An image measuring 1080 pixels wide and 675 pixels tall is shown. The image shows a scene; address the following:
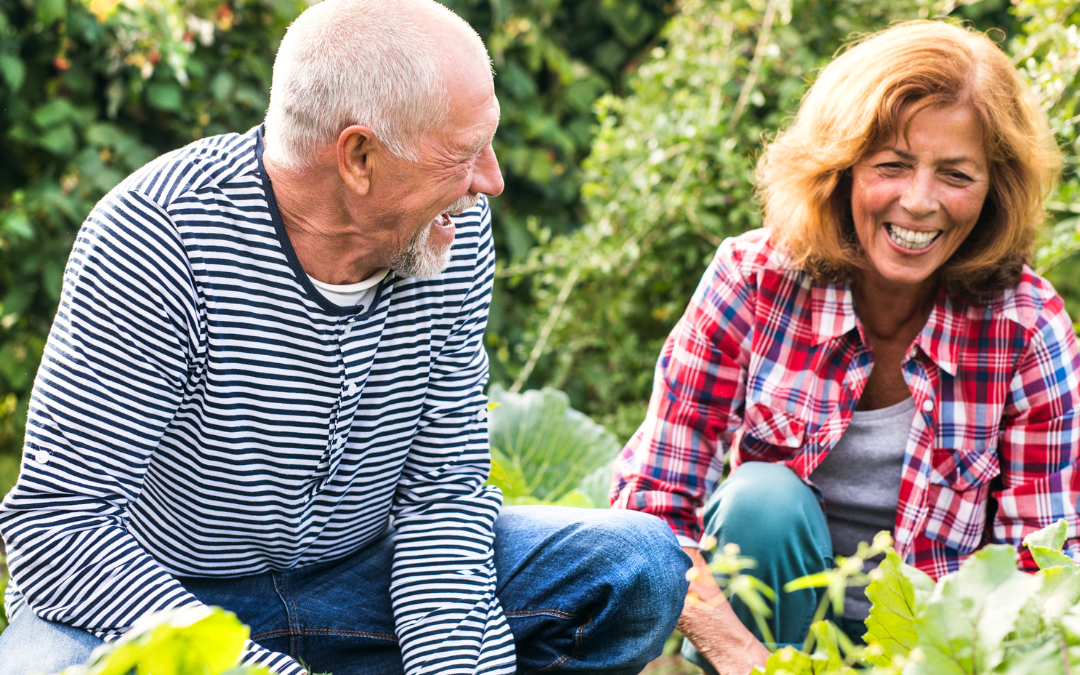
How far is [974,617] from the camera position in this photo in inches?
28.0

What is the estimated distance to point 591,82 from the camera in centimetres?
362

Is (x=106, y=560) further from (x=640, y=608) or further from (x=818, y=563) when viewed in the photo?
(x=818, y=563)

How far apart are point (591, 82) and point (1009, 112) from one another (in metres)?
2.10

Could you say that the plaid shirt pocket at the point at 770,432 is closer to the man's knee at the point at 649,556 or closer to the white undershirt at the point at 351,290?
the man's knee at the point at 649,556

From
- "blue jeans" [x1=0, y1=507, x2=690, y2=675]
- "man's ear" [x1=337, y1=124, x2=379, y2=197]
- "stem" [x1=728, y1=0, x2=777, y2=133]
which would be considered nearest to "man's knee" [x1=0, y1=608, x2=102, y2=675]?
"blue jeans" [x1=0, y1=507, x2=690, y2=675]

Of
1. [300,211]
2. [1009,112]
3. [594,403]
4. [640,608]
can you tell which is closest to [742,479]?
[640,608]

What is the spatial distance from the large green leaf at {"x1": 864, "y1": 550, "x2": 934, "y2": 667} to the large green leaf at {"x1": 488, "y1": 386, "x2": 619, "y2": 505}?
61.2 inches

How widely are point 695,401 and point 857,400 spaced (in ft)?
0.96

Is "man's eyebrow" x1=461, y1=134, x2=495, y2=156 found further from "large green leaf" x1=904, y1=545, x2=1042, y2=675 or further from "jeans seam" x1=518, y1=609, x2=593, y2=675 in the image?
"large green leaf" x1=904, y1=545, x2=1042, y2=675

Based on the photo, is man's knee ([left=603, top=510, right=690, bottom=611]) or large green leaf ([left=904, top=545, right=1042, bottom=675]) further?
man's knee ([left=603, top=510, right=690, bottom=611])

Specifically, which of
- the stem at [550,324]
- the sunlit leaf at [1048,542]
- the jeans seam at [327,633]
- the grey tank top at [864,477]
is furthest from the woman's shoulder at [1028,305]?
the stem at [550,324]

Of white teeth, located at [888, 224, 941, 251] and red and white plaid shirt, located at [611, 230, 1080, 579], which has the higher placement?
white teeth, located at [888, 224, 941, 251]

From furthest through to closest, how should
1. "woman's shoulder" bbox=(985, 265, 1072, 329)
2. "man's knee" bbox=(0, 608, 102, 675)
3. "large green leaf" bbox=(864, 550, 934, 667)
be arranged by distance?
"woman's shoulder" bbox=(985, 265, 1072, 329) < "man's knee" bbox=(0, 608, 102, 675) < "large green leaf" bbox=(864, 550, 934, 667)

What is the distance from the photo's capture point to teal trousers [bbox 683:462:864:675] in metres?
1.69
